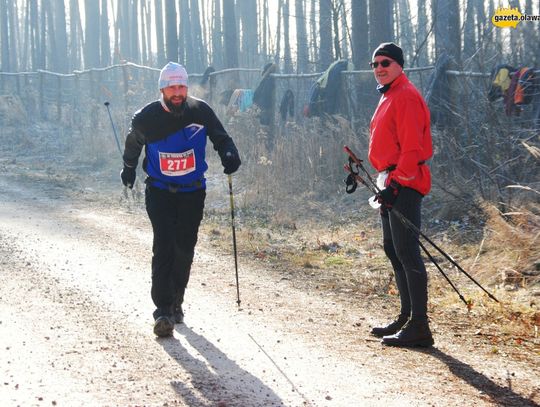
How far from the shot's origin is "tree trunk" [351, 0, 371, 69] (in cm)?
1708

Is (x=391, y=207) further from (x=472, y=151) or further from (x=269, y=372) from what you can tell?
(x=472, y=151)

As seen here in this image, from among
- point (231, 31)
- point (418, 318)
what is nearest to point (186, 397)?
point (418, 318)

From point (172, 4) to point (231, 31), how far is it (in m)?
3.52

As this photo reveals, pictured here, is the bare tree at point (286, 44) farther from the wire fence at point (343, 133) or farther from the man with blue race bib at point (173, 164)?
the man with blue race bib at point (173, 164)

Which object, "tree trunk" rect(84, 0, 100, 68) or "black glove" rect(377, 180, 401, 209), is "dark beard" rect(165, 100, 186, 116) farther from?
"tree trunk" rect(84, 0, 100, 68)

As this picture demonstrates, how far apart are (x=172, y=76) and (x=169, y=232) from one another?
1.18 metres

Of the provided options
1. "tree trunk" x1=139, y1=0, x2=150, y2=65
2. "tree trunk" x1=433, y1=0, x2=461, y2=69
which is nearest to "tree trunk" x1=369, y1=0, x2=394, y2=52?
"tree trunk" x1=433, y1=0, x2=461, y2=69

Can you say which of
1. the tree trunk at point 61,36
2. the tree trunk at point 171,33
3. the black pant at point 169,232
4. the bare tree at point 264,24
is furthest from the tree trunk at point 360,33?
the tree trunk at point 61,36

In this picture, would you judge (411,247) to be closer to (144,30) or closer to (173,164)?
(173,164)

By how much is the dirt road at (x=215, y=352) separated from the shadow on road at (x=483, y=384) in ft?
0.04

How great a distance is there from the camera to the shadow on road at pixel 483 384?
15.7ft

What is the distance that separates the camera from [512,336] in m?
6.20

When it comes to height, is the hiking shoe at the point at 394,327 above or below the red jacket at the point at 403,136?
below

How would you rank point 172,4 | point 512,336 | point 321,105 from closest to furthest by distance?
point 512,336 → point 321,105 → point 172,4
